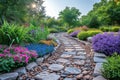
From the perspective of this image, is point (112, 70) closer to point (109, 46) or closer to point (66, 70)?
point (66, 70)

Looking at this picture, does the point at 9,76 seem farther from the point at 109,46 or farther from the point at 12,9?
the point at 12,9

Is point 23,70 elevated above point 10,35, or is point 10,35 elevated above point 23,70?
point 10,35

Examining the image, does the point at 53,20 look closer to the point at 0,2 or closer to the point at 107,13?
the point at 107,13

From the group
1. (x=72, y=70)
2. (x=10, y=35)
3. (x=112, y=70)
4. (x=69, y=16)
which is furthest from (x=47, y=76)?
(x=69, y=16)

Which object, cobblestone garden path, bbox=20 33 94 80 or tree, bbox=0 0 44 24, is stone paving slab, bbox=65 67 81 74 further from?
tree, bbox=0 0 44 24

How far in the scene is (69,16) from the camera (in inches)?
1057

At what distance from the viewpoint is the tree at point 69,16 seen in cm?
2680

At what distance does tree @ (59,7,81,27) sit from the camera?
87.9 ft

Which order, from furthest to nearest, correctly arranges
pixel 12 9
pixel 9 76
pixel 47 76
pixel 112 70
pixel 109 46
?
pixel 12 9 → pixel 109 46 → pixel 47 76 → pixel 9 76 → pixel 112 70

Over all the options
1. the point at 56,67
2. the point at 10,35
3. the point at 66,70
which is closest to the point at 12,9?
the point at 10,35

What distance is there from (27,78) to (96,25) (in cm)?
1420

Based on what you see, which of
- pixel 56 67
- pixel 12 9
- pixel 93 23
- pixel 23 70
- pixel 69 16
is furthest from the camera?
pixel 69 16

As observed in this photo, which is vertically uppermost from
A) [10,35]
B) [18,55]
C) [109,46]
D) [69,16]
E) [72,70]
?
[69,16]

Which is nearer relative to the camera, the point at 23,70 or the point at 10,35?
the point at 23,70
